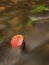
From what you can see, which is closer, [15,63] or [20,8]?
[15,63]

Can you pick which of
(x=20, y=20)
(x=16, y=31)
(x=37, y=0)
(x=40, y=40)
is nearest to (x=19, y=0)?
(x=37, y=0)

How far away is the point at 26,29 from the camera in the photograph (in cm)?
335

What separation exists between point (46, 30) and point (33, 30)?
0.22m

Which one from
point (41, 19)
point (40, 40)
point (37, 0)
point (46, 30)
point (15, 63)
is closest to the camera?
point (15, 63)

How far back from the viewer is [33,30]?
130 inches

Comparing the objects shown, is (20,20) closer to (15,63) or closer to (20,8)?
(20,8)

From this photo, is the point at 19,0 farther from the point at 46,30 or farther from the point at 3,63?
the point at 3,63

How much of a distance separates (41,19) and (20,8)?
73 centimetres

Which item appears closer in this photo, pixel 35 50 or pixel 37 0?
pixel 35 50

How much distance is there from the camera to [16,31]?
332 centimetres

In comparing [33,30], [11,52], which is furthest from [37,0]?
[11,52]

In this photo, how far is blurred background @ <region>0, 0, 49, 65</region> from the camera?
2736 millimetres

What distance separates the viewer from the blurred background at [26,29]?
108 inches

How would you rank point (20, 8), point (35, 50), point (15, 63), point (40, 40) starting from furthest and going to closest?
point (20, 8)
point (40, 40)
point (35, 50)
point (15, 63)
